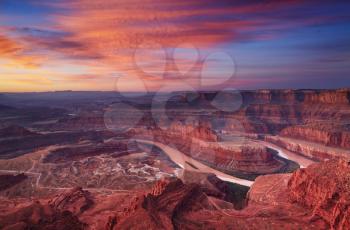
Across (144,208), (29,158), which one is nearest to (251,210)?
(144,208)

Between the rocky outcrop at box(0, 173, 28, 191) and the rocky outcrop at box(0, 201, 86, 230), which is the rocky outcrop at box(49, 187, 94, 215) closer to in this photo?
the rocky outcrop at box(0, 201, 86, 230)

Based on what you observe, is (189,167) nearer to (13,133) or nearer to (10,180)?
(10,180)

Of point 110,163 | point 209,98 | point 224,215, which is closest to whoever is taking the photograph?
point 224,215

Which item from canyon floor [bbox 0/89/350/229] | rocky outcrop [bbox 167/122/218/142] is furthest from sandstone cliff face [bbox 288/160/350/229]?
rocky outcrop [bbox 167/122/218/142]

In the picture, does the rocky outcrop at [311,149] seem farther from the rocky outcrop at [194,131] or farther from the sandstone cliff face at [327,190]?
the sandstone cliff face at [327,190]

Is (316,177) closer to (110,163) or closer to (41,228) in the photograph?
(41,228)

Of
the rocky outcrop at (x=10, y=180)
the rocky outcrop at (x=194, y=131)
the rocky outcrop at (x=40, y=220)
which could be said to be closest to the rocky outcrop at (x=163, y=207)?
the rocky outcrop at (x=40, y=220)

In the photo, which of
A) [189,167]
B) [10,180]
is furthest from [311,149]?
[10,180]
